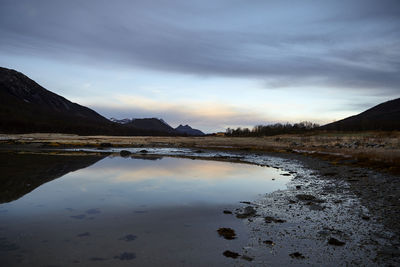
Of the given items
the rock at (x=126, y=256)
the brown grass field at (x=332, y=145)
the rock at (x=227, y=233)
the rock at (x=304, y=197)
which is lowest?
the rock at (x=227, y=233)

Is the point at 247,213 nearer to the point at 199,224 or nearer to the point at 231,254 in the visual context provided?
the point at 199,224

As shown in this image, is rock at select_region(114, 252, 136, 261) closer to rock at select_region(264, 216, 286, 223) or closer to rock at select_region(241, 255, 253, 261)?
rock at select_region(241, 255, 253, 261)

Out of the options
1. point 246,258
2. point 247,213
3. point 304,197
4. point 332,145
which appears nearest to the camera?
point 246,258

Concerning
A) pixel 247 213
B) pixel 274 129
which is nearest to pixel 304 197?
pixel 247 213

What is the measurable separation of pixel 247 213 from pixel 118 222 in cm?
418

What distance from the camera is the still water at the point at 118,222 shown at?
5988mm

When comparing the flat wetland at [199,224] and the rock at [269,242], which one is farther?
the rock at [269,242]

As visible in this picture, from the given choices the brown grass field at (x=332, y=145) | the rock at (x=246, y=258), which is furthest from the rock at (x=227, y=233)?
the brown grass field at (x=332, y=145)

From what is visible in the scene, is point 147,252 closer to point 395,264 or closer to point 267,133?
point 395,264

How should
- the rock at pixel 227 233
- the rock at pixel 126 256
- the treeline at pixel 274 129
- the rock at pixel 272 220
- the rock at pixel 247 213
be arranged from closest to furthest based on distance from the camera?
the rock at pixel 126 256 < the rock at pixel 227 233 < the rock at pixel 272 220 < the rock at pixel 247 213 < the treeline at pixel 274 129

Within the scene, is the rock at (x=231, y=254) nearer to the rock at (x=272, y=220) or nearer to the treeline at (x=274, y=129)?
the rock at (x=272, y=220)

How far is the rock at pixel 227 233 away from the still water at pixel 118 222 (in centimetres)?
15

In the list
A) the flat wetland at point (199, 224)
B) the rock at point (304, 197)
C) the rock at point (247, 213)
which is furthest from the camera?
the rock at point (304, 197)

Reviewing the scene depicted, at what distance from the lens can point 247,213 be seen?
942 centimetres
